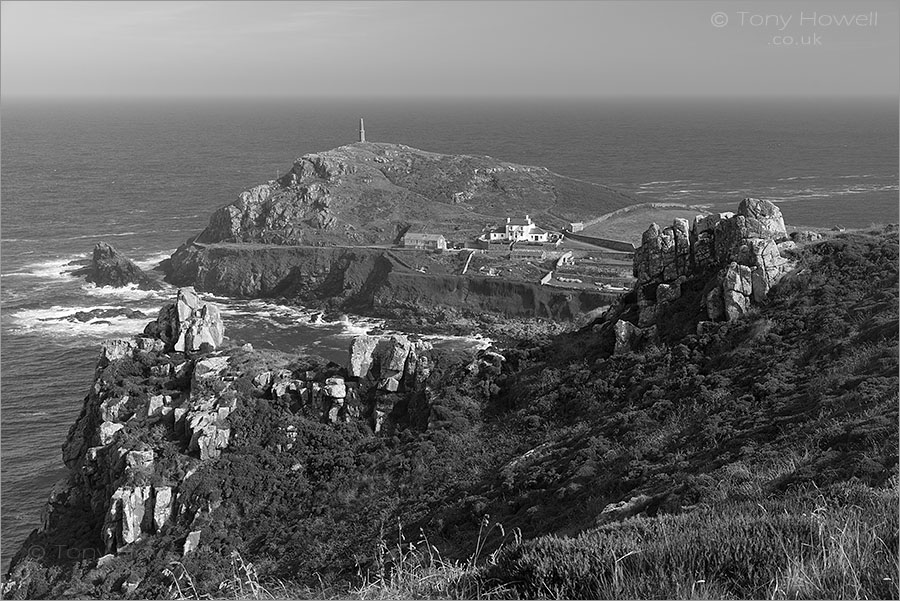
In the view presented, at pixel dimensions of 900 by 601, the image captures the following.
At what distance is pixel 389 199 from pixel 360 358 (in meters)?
71.6

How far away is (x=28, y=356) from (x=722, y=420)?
5267 centimetres

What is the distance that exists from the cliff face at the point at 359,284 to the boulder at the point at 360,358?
39193 mm

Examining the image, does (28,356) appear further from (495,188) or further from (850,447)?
(495,188)

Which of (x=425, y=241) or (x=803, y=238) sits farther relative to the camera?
(x=425, y=241)

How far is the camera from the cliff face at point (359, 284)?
71.3 meters

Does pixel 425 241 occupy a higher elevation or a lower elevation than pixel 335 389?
lower

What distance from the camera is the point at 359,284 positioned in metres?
80.2

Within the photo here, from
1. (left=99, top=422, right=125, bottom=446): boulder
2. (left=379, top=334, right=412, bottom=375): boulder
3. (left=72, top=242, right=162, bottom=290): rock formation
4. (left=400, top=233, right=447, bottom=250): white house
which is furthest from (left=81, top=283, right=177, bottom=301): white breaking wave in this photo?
(left=379, top=334, right=412, bottom=375): boulder

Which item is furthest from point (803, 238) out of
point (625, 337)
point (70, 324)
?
point (70, 324)

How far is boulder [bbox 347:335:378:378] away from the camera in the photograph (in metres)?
31.3

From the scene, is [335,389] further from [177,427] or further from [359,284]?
[359,284]

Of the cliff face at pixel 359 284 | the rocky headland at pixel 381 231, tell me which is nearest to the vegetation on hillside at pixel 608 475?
the cliff face at pixel 359 284

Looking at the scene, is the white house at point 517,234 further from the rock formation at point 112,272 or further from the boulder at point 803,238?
the boulder at point 803,238

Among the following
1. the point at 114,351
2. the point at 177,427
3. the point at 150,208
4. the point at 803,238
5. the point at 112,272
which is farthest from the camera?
the point at 150,208
